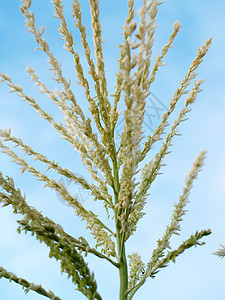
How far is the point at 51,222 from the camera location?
3.27 metres

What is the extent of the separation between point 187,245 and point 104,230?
34.0 inches

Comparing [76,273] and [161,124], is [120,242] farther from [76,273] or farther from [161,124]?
[161,124]

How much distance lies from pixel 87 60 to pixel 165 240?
5.81 ft

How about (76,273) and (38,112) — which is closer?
(76,273)

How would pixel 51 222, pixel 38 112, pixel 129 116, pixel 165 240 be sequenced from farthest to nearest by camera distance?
pixel 38 112 → pixel 165 240 → pixel 51 222 → pixel 129 116

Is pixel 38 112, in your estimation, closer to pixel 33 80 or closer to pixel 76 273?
pixel 33 80

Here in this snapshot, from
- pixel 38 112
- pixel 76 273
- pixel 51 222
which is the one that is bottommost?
pixel 76 273

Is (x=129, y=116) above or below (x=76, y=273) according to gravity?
above

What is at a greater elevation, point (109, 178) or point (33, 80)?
point (33, 80)

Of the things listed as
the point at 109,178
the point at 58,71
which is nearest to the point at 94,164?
the point at 109,178

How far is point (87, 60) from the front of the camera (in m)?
3.61

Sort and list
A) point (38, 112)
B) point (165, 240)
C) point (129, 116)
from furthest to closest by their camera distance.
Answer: point (38, 112) < point (165, 240) < point (129, 116)

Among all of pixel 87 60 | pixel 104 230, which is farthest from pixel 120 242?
Result: pixel 87 60

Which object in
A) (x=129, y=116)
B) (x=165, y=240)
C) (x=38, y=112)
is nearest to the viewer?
(x=129, y=116)
